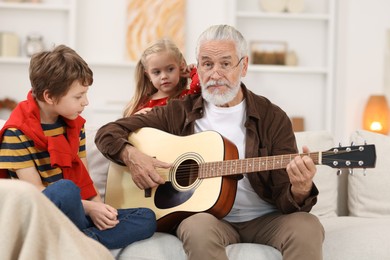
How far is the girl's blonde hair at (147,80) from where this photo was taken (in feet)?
10.7

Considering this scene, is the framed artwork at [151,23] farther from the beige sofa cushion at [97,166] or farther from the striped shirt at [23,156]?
the striped shirt at [23,156]

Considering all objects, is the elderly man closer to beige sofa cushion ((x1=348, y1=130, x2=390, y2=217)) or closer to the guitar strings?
the guitar strings

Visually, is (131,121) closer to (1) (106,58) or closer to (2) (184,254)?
(2) (184,254)

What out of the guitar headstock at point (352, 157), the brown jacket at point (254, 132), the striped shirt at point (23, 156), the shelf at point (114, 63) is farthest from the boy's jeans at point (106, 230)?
the shelf at point (114, 63)

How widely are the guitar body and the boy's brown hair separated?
0.40 meters

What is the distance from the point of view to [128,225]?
8.05 ft

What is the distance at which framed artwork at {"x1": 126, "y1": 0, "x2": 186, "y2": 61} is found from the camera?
5.86m

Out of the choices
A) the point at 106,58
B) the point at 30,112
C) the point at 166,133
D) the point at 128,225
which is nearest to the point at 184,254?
the point at 128,225

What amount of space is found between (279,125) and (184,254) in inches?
24.7

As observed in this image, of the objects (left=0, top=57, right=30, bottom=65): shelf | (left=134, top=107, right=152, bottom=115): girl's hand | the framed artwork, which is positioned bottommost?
(left=134, top=107, right=152, bottom=115): girl's hand

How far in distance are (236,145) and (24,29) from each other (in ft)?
12.2

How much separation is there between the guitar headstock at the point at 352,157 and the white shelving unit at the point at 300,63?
3.80 meters

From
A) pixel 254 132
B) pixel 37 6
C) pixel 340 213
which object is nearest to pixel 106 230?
pixel 254 132

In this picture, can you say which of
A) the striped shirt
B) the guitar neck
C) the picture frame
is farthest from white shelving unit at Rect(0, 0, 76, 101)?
the guitar neck
